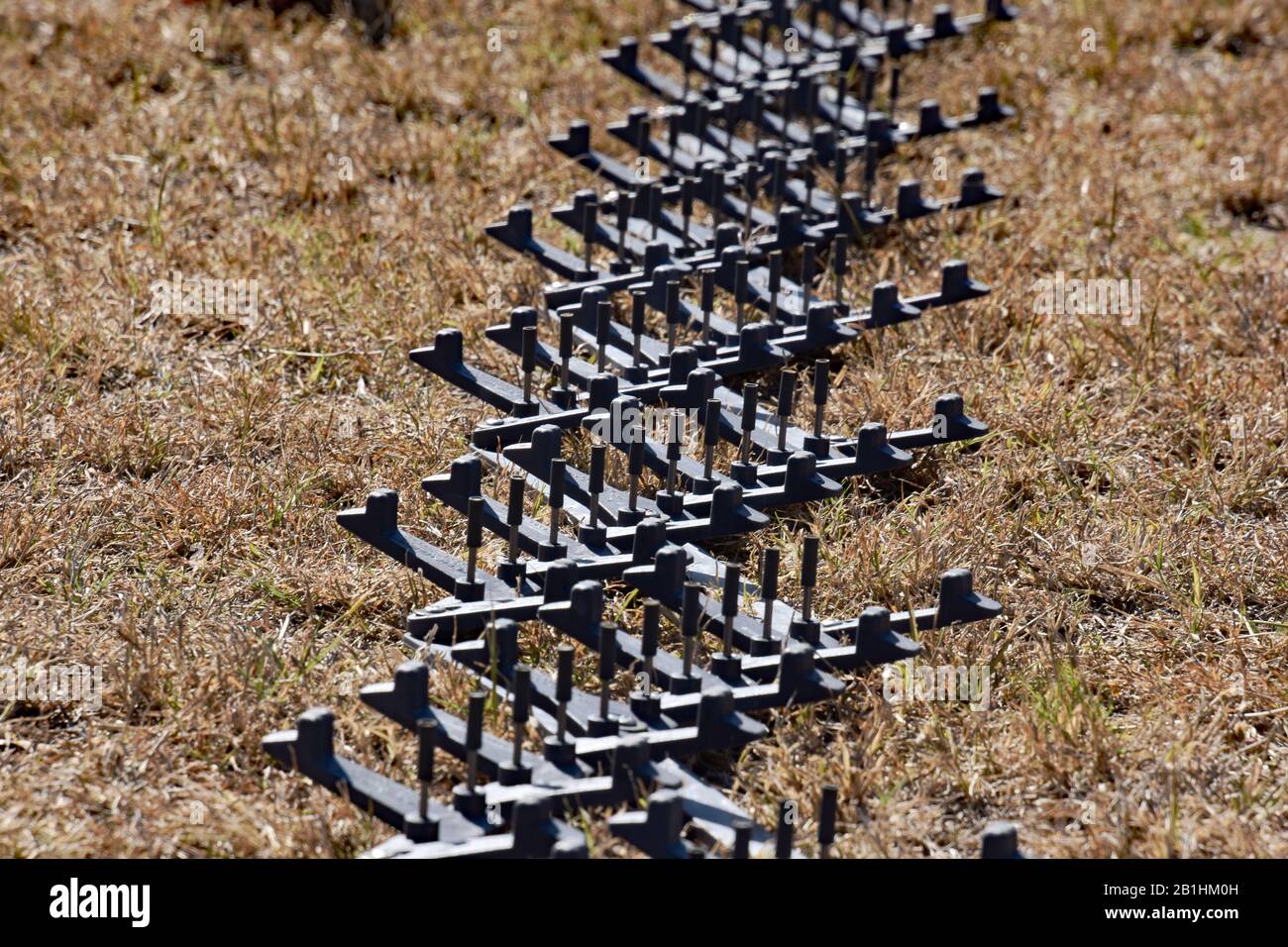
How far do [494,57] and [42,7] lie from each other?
1796mm

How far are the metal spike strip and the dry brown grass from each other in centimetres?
13

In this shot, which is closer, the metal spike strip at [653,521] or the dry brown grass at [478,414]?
the metal spike strip at [653,521]

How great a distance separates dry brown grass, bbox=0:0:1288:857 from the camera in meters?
2.96

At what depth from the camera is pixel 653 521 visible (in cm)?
329

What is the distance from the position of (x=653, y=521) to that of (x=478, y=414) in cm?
98

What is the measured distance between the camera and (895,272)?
4875 millimetres

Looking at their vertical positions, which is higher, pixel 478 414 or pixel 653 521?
pixel 478 414

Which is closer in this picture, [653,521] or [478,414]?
[653,521]

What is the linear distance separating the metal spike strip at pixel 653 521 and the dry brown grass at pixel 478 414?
0.13 m

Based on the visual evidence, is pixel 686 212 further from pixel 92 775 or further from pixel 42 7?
pixel 42 7

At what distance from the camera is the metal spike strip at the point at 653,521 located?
274cm

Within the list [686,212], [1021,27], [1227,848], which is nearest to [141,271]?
[686,212]
